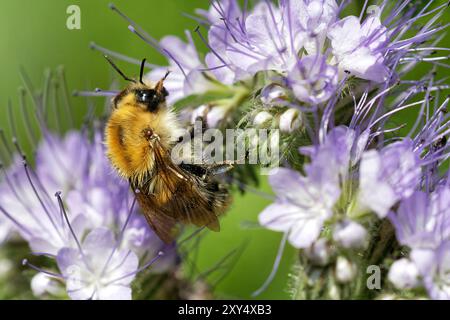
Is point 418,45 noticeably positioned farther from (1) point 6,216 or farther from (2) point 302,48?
(1) point 6,216

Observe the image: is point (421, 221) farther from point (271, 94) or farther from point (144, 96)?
point (144, 96)

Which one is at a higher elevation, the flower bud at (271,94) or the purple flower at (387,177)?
the flower bud at (271,94)

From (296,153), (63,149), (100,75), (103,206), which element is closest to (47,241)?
(103,206)

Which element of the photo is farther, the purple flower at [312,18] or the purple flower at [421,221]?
the purple flower at [312,18]

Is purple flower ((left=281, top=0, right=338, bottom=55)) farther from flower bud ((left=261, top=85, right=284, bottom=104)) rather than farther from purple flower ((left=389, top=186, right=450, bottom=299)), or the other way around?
purple flower ((left=389, top=186, right=450, bottom=299))

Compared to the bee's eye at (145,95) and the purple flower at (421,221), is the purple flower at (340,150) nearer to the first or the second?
the purple flower at (421,221)

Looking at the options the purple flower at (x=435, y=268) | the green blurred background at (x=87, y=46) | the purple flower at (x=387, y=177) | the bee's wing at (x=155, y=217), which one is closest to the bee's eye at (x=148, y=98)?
the bee's wing at (x=155, y=217)

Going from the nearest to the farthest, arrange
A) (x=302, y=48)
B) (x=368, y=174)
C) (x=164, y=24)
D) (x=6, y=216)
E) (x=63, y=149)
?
1. (x=368, y=174)
2. (x=302, y=48)
3. (x=6, y=216)
4. (x=63, y=149)
5. (x=164, y=24)
